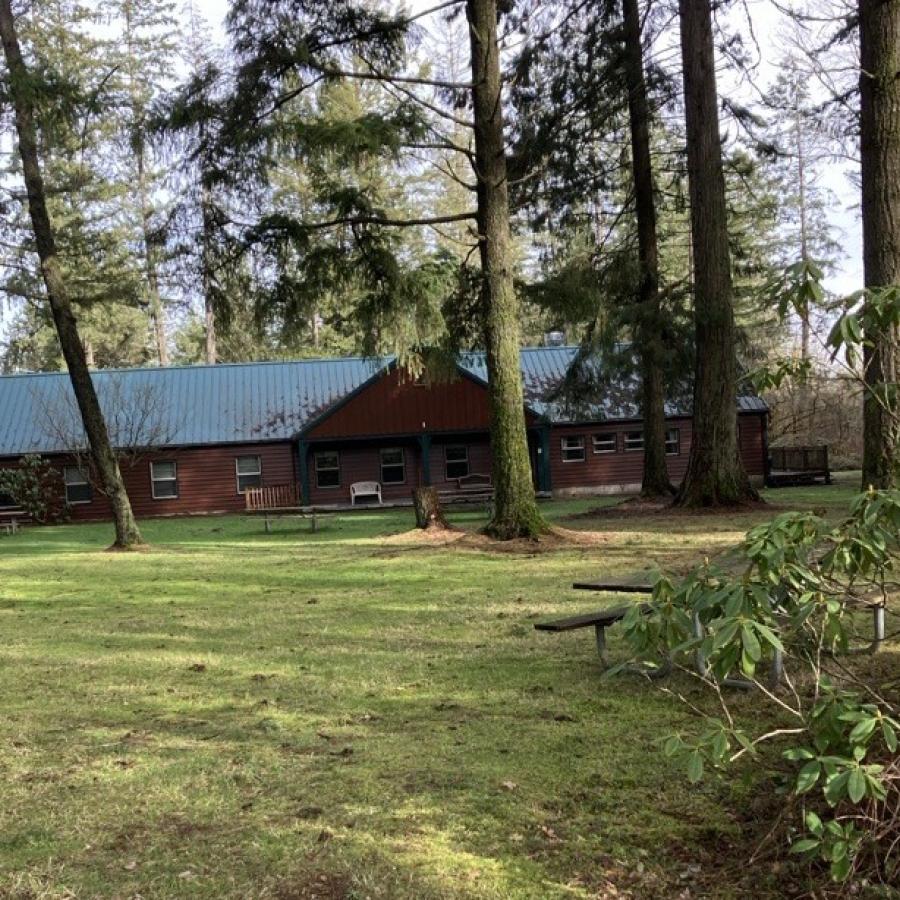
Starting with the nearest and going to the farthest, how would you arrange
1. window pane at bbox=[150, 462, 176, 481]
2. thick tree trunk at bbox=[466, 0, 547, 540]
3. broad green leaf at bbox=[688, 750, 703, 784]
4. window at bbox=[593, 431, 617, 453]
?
broad green leaf at bbox=[688, 750, 703, 784] → thick tree trunk at bbox=[466, 0, 547, 540] → window pane at bbox=[150, 462, 176, 481] → window at bbox=[593, 431, 617, 453]

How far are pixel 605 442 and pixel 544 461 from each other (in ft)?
9.50

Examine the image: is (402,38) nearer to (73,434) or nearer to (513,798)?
(513,798)

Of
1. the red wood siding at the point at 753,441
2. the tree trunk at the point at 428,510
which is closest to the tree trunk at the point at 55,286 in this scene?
the tree trunk at the point at 428,510

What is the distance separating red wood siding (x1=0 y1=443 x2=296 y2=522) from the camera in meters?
29.1

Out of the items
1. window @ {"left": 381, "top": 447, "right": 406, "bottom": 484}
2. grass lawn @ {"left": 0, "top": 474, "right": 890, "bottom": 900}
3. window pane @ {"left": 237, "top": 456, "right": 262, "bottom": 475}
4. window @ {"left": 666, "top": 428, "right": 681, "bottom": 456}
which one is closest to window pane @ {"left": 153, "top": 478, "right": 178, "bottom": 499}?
window pane @ {"left": 237, "top": 456, "right": 262, "bottom": 475}

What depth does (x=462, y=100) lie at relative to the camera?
16.2 meters

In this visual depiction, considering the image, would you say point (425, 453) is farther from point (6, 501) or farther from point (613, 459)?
point (6, 501)

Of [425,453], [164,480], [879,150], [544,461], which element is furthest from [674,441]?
[879,150]

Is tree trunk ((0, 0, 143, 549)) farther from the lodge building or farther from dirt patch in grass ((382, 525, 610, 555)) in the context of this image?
the lodge building

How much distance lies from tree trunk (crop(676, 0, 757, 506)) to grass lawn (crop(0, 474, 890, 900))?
24.2 feet

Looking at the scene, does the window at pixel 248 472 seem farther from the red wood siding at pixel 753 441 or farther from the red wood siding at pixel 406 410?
the red wood siding at pixel 753 441

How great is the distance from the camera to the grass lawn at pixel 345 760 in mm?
3238

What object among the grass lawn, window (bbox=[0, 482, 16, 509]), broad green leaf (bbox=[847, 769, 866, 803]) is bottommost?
the grass lawn

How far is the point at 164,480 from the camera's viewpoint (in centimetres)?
2938
